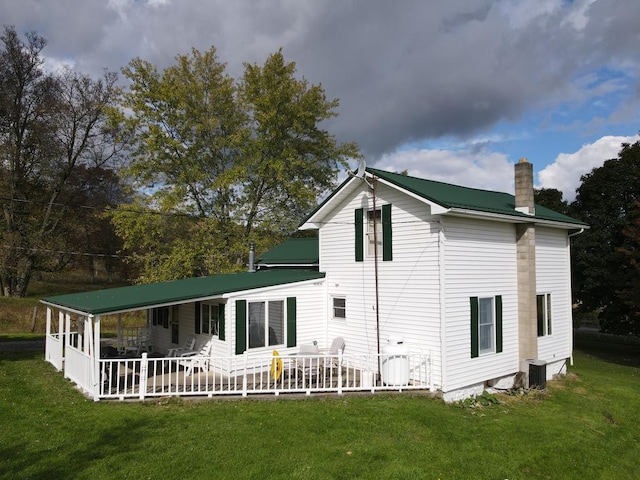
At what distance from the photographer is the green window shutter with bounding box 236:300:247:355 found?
40.2 feet

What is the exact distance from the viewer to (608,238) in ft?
77.3

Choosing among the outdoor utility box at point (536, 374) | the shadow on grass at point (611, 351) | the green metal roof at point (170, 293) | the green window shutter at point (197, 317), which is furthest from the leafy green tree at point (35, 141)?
the shadow on grass at point (611, 351)

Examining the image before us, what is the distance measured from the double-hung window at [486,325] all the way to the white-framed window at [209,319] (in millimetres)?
7203

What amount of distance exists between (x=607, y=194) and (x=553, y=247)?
479 inches

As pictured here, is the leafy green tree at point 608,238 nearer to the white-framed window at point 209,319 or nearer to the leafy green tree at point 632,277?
the leafy green tree at point 632,277

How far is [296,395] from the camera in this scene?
10531 millimetres

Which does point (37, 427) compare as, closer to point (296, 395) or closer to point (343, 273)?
point (296, 395)

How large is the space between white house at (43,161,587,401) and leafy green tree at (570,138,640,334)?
9.93 meters

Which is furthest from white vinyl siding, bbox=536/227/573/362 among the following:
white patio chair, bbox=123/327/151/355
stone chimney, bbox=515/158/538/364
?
white patio chair, bbox=123/327/151/355

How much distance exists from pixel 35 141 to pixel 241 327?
88.8 feet

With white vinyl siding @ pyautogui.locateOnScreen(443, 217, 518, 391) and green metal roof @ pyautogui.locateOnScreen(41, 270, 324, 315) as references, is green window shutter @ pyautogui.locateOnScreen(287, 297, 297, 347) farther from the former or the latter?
white vinyl siding @ pyautogui.locateOnScreen(443, 217, 518, 391)

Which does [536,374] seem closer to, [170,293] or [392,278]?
[392,278]

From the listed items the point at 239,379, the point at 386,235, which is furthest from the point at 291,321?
the point at 386,235

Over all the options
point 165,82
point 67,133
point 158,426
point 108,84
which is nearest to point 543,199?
point 165,82
